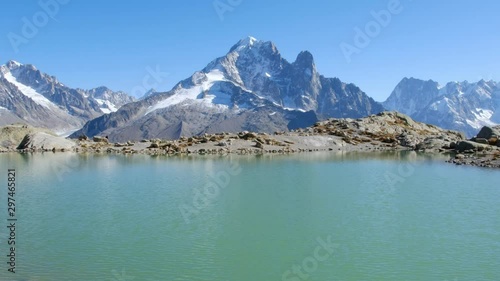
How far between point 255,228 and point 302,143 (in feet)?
288

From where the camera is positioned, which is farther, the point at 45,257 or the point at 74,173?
the point at 74,173

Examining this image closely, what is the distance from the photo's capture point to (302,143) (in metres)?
118

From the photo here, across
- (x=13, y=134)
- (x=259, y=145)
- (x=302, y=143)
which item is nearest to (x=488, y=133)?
(x=302, y=143)

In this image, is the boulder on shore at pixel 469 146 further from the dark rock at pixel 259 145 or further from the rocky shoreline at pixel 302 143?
the dark rock at pixel 259 145

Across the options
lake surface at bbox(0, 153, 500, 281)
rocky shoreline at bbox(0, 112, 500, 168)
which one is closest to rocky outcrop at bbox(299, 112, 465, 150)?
rocky shoreline at bbox(0, 112, 500, 168)

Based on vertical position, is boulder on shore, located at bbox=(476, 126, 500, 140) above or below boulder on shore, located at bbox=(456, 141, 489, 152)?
above

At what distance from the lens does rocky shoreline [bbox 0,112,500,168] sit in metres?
101

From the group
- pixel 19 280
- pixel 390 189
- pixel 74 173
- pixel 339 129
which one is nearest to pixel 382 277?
pixel 19 280

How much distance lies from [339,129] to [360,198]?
95334mm

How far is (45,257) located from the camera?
2477 cm

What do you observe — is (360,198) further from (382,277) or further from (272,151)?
(272,151)

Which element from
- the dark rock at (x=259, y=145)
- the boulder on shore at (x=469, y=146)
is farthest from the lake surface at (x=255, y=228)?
the dark rock at (x=259, y=145)

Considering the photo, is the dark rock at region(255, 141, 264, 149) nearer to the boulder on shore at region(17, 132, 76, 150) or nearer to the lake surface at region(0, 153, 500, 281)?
the boulder on shore at region(17, 132, 76, 150)

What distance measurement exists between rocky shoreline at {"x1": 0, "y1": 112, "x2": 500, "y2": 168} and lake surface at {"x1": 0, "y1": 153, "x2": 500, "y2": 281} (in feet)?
140
